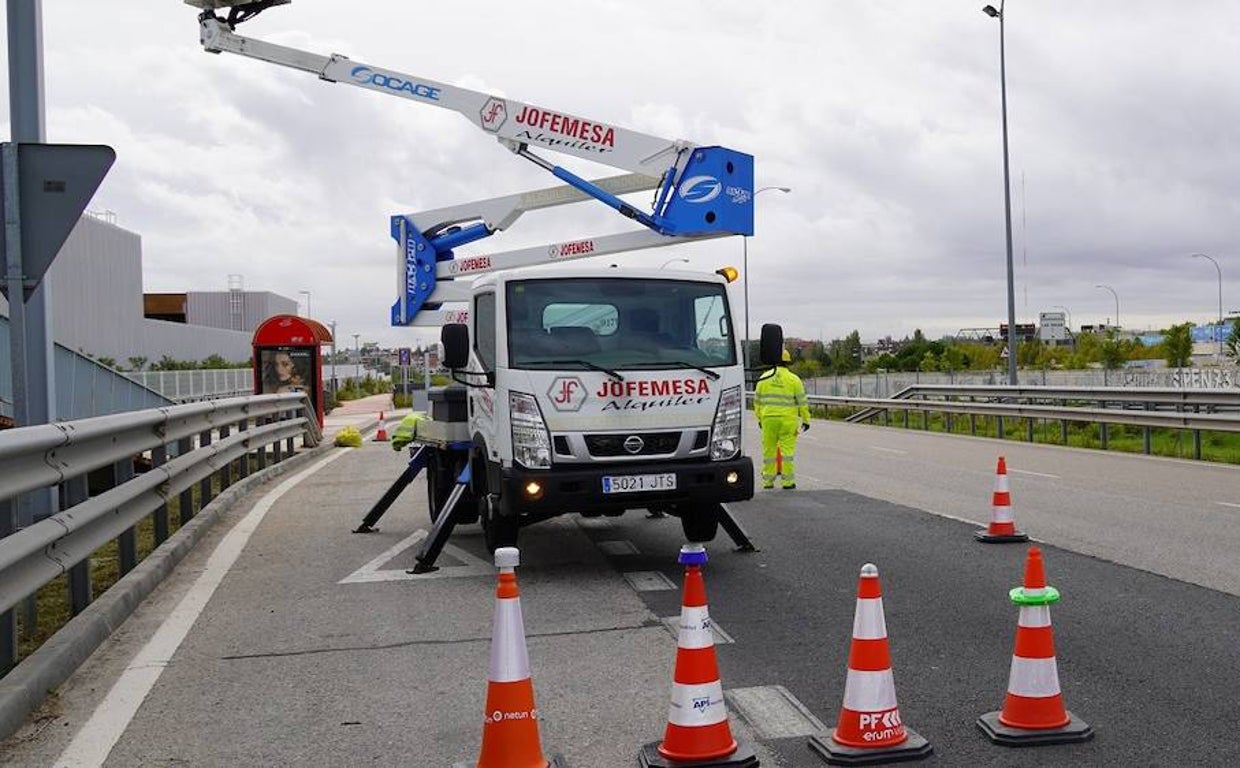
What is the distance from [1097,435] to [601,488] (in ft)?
72.2

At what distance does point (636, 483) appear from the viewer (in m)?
7.71

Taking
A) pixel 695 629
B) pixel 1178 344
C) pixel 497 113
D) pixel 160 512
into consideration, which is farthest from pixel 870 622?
pixel 1178 344

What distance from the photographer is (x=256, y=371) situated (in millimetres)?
23797

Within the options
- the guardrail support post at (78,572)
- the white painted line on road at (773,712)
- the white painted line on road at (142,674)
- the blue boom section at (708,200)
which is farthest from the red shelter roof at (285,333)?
the white painted line on road at (773,712)

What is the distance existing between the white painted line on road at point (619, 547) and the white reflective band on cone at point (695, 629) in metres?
4.65

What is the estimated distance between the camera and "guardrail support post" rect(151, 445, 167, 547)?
818 centimetres

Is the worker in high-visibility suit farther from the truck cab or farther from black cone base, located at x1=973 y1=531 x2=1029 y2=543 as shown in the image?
the truck cab

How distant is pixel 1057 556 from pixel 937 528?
1.56 meters

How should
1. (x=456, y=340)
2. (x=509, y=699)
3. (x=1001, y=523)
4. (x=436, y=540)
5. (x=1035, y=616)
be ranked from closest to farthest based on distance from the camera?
(x=509, y=699) < (x=1035, y=616) < (x=436, y=540) < (x=456, y=340) < (x=1001, y=523)

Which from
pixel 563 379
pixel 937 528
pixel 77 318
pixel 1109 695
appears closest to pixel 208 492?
pixel 563 379

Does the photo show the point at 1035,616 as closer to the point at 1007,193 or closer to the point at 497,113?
the point at 497,113

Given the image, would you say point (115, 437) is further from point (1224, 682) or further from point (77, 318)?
point (77, 318)

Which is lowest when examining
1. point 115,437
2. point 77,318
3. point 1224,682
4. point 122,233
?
point 1224,682

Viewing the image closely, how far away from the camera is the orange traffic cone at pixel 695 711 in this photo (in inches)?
164
